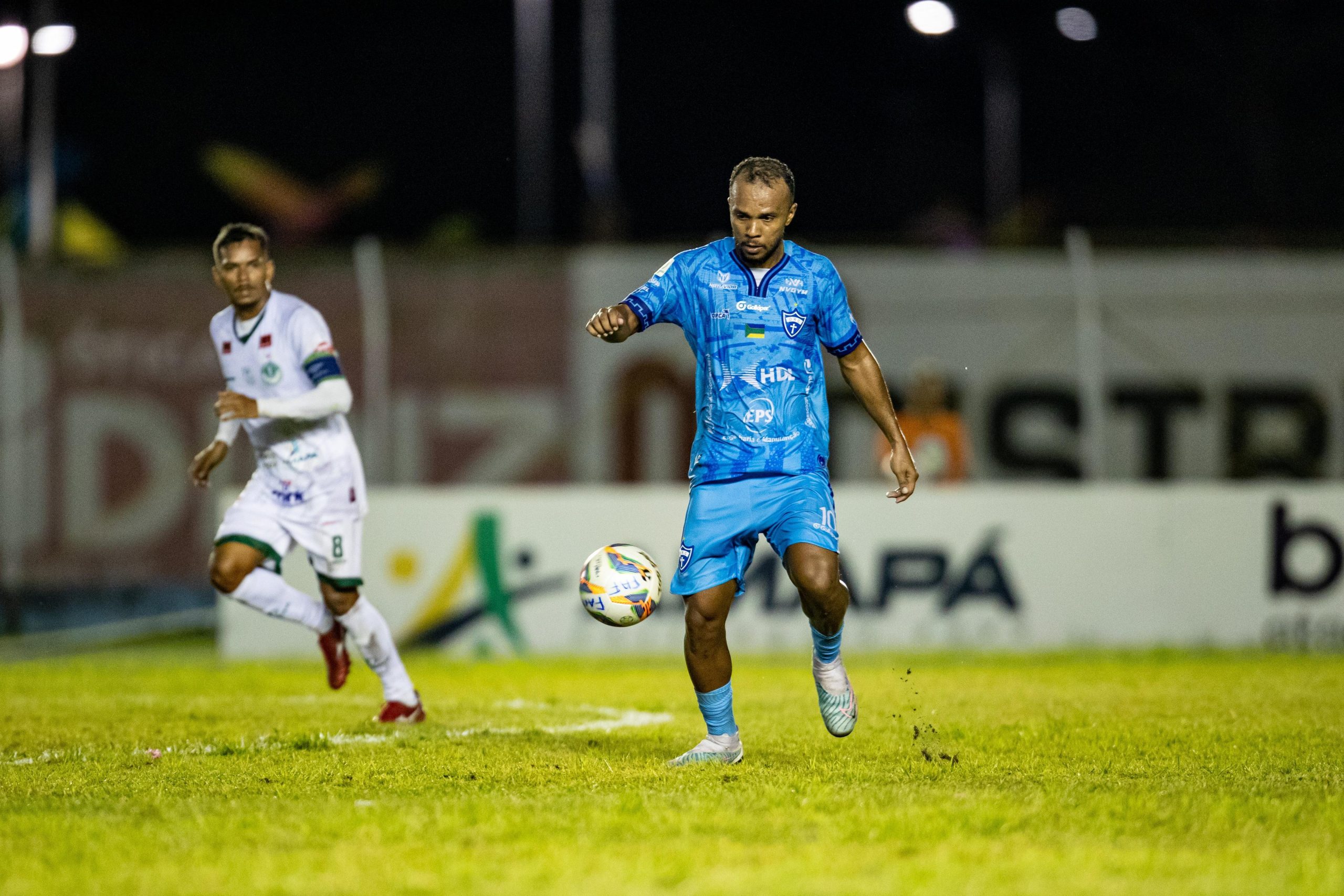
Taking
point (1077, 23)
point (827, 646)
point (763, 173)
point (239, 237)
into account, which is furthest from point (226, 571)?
point (1077, 23)

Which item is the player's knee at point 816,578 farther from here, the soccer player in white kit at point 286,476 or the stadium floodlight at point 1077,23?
the stadium floodlight at point 1077,23

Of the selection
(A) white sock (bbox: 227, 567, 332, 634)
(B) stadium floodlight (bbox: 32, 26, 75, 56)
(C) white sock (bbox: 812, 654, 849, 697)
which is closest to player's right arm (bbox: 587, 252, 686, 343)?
(C) white sock (bbox: 812, 654, 849, 697)

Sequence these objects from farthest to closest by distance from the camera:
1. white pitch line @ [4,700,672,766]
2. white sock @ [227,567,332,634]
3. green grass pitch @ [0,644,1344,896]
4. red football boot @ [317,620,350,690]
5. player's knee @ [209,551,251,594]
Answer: red football boot @ [317,620,350,690]
white sock @ [227,567,332,634]
player's knee @ [209,551,251,594]
white pitch line @ [4,700,672,766]
green grass pitch @ [0,644,1344,896]

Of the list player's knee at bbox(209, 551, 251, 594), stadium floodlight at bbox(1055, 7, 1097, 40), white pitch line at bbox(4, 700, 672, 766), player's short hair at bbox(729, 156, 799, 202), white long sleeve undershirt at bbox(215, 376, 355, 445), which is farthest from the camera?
stadium floodlight at bbox(1055, 7, 1097, 40)

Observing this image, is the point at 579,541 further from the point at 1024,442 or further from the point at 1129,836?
the point at 1129,836

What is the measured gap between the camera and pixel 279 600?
25.8 ft

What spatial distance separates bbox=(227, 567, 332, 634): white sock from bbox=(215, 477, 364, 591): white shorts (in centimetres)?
10

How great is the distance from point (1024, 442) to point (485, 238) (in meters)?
20.1

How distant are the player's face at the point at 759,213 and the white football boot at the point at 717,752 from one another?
182 cm

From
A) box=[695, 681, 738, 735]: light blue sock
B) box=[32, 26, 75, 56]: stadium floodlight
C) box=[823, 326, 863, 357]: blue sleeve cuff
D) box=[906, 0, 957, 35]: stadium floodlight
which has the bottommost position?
box=[695, 681, 738, 735]: light blue sock

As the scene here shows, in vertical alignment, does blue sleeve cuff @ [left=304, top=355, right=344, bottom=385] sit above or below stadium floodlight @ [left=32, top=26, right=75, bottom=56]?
below

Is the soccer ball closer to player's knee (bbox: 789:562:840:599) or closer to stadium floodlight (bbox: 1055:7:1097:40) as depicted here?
player's knee (bbox: 789:562:840:599)

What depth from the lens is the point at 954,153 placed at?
109 feet

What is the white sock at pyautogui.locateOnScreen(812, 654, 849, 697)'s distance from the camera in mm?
6328
